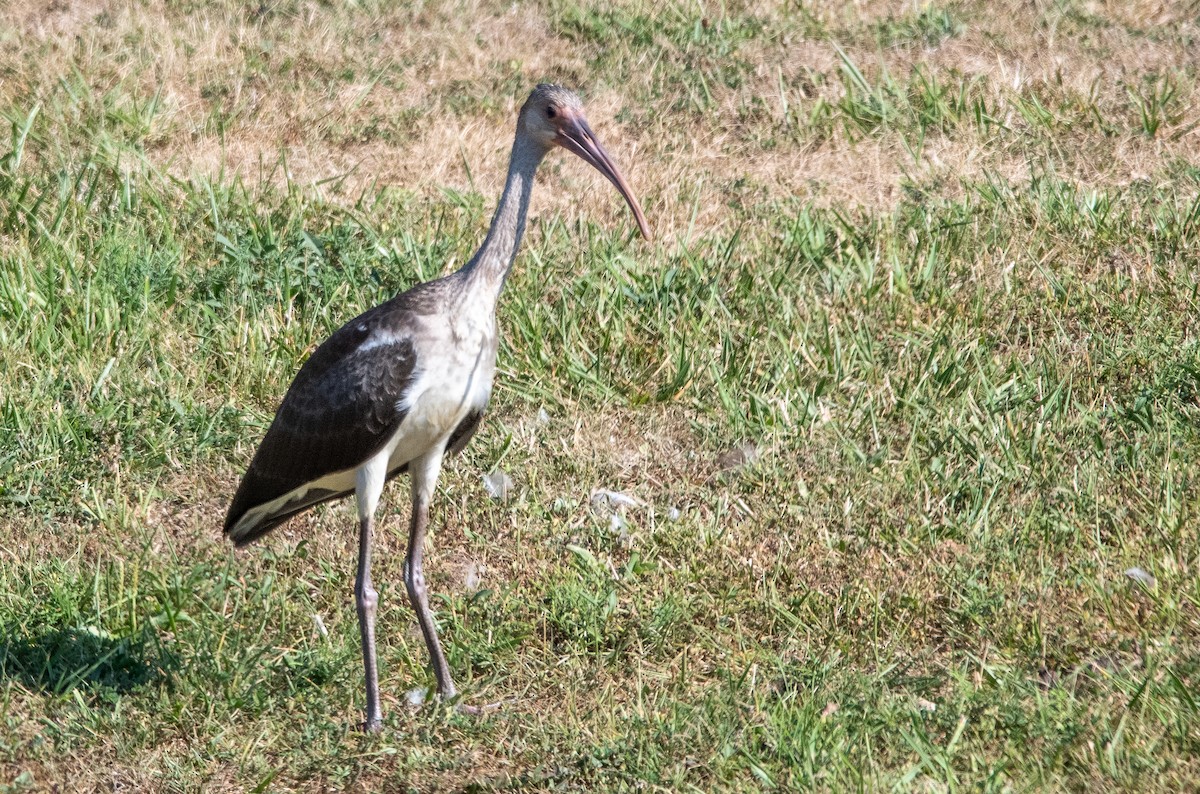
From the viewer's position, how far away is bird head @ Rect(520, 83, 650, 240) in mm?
4820

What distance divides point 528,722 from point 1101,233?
3742mm

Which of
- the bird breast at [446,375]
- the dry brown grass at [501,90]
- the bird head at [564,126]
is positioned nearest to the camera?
the bird breast at [446,375]

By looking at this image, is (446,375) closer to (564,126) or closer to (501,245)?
(501,245)

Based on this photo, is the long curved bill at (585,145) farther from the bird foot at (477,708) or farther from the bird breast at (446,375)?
the bird foot at (477,708)

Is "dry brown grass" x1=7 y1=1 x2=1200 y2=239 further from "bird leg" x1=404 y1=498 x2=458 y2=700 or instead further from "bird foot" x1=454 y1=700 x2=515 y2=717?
"bird foot" x1=454 y1=700 x2=515 y2=717

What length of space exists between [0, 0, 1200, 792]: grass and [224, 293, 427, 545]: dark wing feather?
16.6 inches

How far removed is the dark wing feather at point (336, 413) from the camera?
4.66 metres

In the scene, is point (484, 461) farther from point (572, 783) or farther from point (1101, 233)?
point (1101, 233)

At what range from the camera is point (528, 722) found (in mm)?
4617

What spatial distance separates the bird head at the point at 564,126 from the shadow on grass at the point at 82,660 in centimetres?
216

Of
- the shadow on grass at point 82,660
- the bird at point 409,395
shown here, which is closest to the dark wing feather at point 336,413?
the bird at point 409,395

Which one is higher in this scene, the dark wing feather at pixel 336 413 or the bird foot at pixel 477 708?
the dark wing feather at pixel 336 413

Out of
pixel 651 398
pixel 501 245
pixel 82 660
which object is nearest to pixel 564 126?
pixel 501 245

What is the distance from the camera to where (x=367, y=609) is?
191 inches
